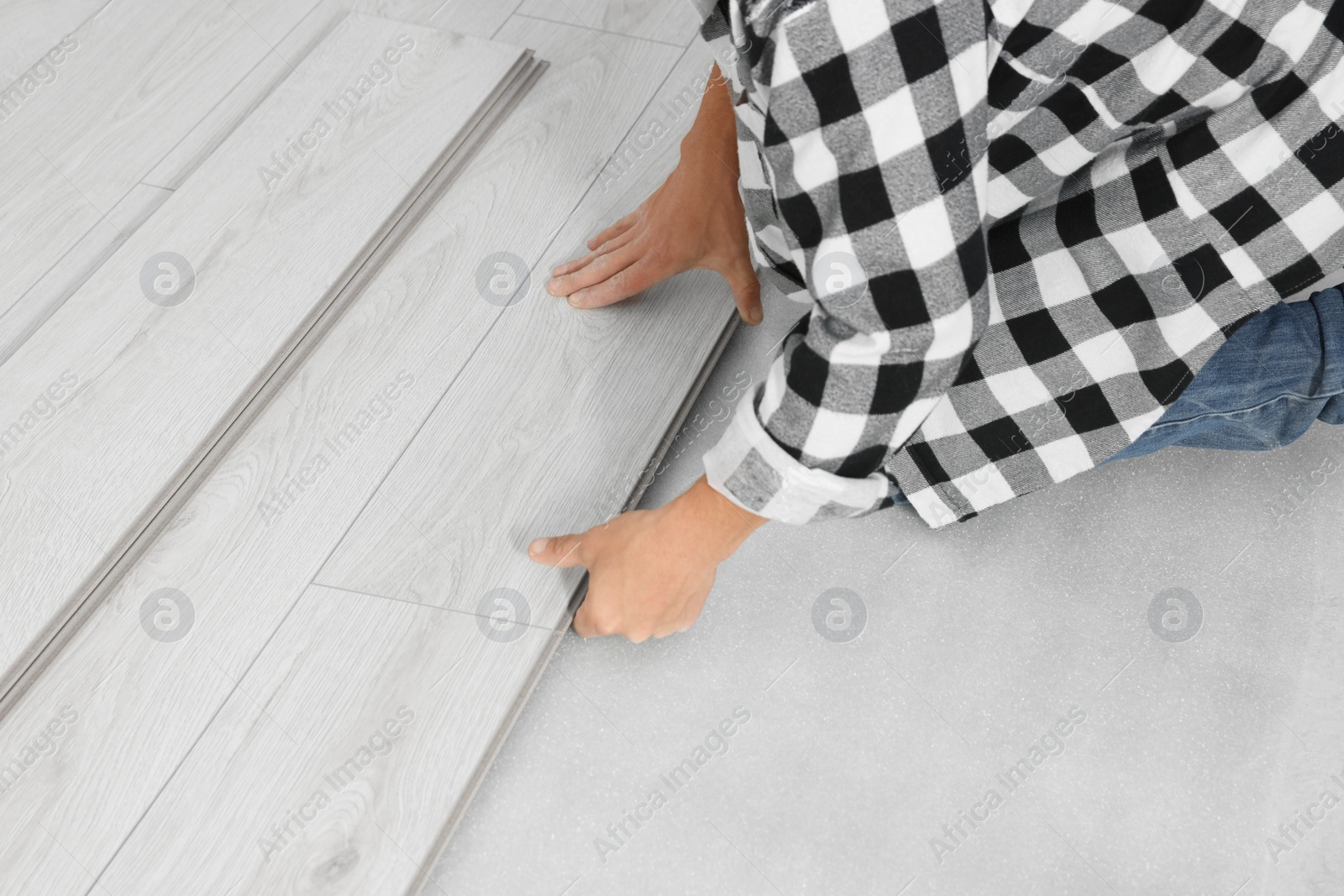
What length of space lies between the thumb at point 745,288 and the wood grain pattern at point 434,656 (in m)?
0.03

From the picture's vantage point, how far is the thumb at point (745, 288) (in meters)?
1.25

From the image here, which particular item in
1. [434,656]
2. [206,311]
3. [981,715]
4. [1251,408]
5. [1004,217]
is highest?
[206,311]

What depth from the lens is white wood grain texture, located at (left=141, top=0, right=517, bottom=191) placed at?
57.1 inches

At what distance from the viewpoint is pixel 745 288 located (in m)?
1.26

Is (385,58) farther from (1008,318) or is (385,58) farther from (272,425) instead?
(1008,318)

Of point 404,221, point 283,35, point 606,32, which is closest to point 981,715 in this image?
point 404,221

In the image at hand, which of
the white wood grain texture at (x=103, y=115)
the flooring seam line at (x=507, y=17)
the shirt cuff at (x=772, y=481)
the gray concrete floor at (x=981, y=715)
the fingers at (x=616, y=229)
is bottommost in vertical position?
the gray concrete floor at (x=981, y=715)

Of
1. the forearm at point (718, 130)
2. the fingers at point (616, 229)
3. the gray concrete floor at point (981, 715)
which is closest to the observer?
the gray concrete floor at point (981, 715)

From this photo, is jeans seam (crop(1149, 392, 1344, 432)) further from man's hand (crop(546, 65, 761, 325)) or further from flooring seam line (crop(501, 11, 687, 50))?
flooring seam line (crop(501, 11, 687, 50))

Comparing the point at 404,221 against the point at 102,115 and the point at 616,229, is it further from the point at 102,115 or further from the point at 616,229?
the point at 102,115

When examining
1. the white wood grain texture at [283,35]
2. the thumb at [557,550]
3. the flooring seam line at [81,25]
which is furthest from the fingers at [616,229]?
the flooring seam line at [81,25]

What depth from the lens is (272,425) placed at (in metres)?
1.12

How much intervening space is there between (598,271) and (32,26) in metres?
1.13

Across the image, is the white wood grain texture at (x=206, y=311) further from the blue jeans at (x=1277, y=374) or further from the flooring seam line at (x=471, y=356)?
the blue jeans at (x=1277, y=374)
